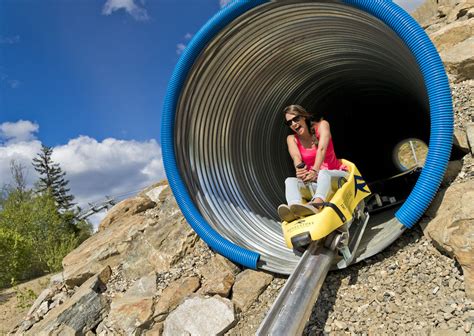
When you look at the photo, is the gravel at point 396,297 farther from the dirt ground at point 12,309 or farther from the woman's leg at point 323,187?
the dirt ground at point 12,309

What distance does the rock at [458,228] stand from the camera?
9.91 ft

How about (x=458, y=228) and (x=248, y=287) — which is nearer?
(x=458, y=228)

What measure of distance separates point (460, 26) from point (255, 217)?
5.14 metres

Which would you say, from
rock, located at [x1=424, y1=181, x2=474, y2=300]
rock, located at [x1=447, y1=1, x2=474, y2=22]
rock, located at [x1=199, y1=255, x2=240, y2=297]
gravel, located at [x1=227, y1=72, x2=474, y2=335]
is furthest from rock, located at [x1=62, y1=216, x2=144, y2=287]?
rock, located at [x1=447, y1=1, x2=474, y2=22]

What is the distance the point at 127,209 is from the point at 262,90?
3510mm

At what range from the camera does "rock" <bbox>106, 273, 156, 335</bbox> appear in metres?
4.19

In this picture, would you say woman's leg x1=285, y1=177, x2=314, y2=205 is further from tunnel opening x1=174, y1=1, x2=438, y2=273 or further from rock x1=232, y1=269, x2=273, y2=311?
rock x1=232, y1=269, x2=273, y2=311

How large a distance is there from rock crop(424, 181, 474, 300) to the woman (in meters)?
0.95

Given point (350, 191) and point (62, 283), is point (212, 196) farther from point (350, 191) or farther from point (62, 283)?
point (62, 283)

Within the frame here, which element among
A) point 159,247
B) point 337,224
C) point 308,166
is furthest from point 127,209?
point 337,224

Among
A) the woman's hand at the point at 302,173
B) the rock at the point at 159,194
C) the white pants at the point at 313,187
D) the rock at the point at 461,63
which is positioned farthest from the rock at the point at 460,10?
the rock at the point at 159,194

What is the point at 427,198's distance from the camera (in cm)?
345

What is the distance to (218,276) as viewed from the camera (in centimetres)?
441

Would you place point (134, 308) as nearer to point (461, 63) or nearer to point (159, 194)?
point (159, 194)
